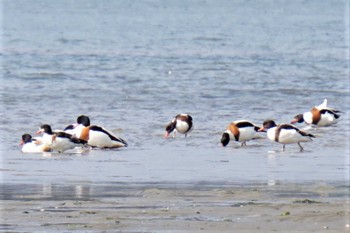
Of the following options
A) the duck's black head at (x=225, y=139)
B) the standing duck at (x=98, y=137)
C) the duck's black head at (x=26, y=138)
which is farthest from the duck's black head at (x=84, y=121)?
the duck's black head at (x=225, y=139)

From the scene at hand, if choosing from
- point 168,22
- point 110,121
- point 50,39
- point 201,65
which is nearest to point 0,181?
point 110,121

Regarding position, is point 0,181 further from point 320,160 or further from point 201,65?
point 201,65

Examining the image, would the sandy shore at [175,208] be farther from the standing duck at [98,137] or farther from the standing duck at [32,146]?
the standing duck at [98,137]

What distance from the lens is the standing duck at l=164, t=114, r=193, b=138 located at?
1500 cm

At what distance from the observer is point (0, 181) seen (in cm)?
1046

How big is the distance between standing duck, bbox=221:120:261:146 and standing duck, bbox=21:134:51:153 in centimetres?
226

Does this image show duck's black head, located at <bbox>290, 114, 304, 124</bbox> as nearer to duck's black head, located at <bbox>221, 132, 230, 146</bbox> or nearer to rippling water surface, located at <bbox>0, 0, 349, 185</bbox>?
rippling water surface, located at <bbox>0, 0, 349, 185</bbox>

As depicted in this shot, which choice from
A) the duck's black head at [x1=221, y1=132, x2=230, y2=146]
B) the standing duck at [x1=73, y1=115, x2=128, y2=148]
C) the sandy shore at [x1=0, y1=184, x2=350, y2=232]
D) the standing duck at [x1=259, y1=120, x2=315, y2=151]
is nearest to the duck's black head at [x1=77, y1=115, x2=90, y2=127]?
the standing duck at [x1=73, y1=115, x2=128, y2=148]

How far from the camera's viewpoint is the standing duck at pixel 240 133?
14.4 metres

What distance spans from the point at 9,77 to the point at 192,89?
13.9ft

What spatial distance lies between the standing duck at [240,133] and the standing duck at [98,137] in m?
1.28

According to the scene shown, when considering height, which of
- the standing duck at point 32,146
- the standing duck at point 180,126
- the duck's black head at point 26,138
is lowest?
the standing duck at point 32,146

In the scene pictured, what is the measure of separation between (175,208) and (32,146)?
4820 mm

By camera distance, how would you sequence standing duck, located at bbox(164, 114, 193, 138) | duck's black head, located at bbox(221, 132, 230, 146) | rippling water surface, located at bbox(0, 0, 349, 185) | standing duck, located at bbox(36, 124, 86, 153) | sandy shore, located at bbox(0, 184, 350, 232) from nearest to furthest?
sandy shore, located at bbox(0, 184, 350, 232)
rippling water surface, located at bbox(0, 0, 349, 185)
standing duck, located at bbox(36, 124, 86, 153)
duck's black head, located at bbox(221, 132, 230, 146)
standing duck, located at bbox(164, 114, 193, 138)
